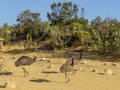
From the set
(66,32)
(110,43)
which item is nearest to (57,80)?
(110,43)

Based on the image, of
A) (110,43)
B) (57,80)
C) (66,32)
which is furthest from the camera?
(66,32)

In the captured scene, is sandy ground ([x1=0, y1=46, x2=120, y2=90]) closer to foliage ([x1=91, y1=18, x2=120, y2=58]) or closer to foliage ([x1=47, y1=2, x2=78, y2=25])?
foliage ([x1=91, y1=18, x2=120, y2=58])

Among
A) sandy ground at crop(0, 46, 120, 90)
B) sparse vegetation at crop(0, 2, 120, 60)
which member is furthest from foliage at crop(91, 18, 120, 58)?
sandy ground at crop(0, 46, 120, 90)

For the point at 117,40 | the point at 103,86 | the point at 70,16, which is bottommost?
the point at 103,86

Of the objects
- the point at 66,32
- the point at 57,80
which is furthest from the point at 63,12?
the point at 57,80

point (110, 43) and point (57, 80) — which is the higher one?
point (110, 43)

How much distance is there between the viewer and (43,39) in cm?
3366

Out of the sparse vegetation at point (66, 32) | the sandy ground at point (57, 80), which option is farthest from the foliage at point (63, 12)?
the sandy ground at point (57, 80)

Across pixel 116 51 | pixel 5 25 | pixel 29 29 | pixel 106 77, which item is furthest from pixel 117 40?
pixel 5 25

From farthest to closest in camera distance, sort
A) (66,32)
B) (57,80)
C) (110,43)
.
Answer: (66,32) → (110,43) → (57,80)

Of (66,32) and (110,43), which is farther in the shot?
(66,32)

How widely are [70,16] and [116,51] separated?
1685cm

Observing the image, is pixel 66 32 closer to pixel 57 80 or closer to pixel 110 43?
pixel 110 43

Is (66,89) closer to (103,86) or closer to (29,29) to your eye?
(103,86)
